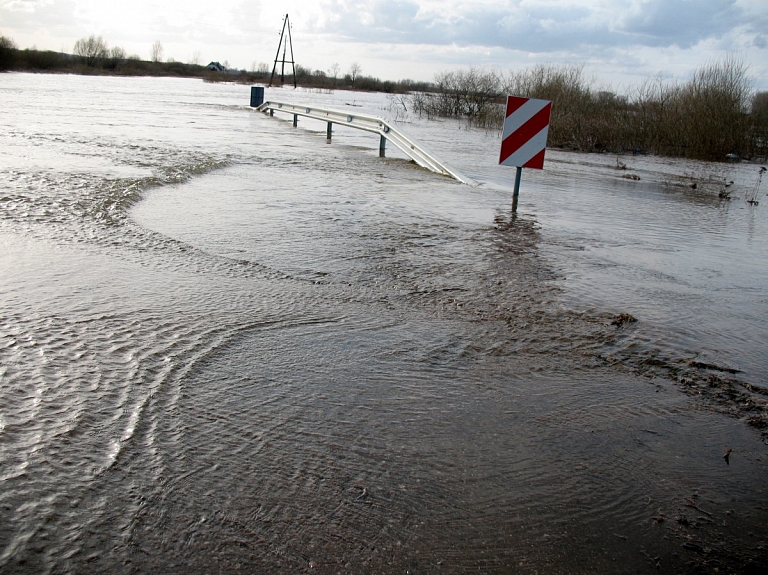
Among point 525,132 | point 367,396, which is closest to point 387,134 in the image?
point 525,132

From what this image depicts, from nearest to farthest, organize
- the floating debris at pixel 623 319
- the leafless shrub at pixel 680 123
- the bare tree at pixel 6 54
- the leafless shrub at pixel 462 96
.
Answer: the floating debris at pixel 623 319 < the leafless shrub at pixel 680 123 < the leafless shrub at pixel 462 96 < the bare tree at pixel 6 54

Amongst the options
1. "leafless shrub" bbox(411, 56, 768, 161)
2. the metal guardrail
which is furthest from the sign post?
"leafless shrub" bbox(411, 56, 768, 161)

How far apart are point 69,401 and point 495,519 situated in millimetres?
1932

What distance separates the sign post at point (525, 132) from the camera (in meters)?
9.44

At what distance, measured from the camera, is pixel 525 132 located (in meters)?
9.61

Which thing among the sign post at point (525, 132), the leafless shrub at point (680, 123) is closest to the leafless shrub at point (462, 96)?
the leafless shrub at point (680, 123)

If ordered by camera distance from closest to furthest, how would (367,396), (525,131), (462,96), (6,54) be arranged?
(367,396) < (525,131) < (462,96) < (6,54)

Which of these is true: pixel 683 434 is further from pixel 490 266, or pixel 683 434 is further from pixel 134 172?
pixel 134 172

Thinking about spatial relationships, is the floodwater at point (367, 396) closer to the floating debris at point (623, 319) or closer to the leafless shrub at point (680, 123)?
the floating debris at point (623, 319)

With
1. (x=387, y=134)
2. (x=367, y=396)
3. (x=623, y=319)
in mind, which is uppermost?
(x=387, y=134)

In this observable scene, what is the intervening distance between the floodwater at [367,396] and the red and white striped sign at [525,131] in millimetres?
2300

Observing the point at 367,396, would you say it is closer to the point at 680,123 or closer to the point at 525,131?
the point at 525,131

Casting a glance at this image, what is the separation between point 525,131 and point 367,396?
7.09m

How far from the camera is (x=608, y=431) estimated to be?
3215mm
